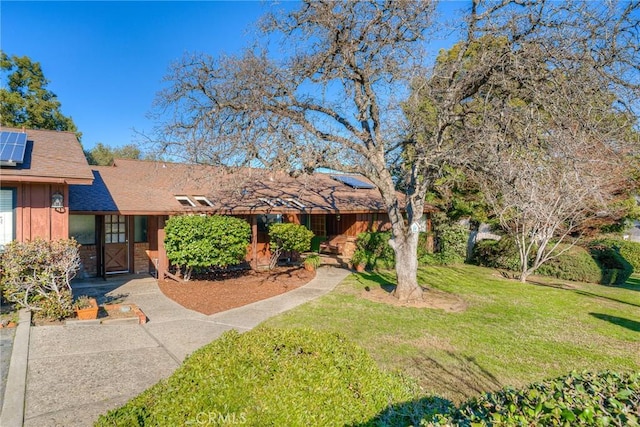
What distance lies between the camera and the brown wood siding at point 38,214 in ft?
27.3

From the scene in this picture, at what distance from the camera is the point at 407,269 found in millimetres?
9758

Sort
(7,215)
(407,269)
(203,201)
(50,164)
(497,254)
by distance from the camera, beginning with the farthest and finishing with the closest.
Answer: (497,254) < (203,201) < (407,269) < (50,164) < (7,215)

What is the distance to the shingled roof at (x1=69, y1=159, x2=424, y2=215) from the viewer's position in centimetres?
1099

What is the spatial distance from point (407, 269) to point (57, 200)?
8879mm

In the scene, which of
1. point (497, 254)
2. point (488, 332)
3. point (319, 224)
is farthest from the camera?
point (319, 224)

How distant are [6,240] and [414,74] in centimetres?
1030

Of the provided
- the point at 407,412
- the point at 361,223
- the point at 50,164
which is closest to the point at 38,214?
the point at 50,164

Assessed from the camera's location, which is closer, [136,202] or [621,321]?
[621,321]

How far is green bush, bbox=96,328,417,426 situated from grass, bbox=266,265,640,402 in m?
2.17

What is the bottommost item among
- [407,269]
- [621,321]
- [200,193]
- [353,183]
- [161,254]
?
[621,321]

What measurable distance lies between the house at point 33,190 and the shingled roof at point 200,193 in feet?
5.16

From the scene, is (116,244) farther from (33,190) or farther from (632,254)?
(632,254)

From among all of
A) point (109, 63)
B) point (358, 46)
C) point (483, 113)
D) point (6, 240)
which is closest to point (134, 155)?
point (109, 63)

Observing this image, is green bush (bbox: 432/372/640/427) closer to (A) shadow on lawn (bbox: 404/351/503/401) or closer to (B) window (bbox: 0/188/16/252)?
(A) shadow on lawn (bbox: 404/351/503/401)
